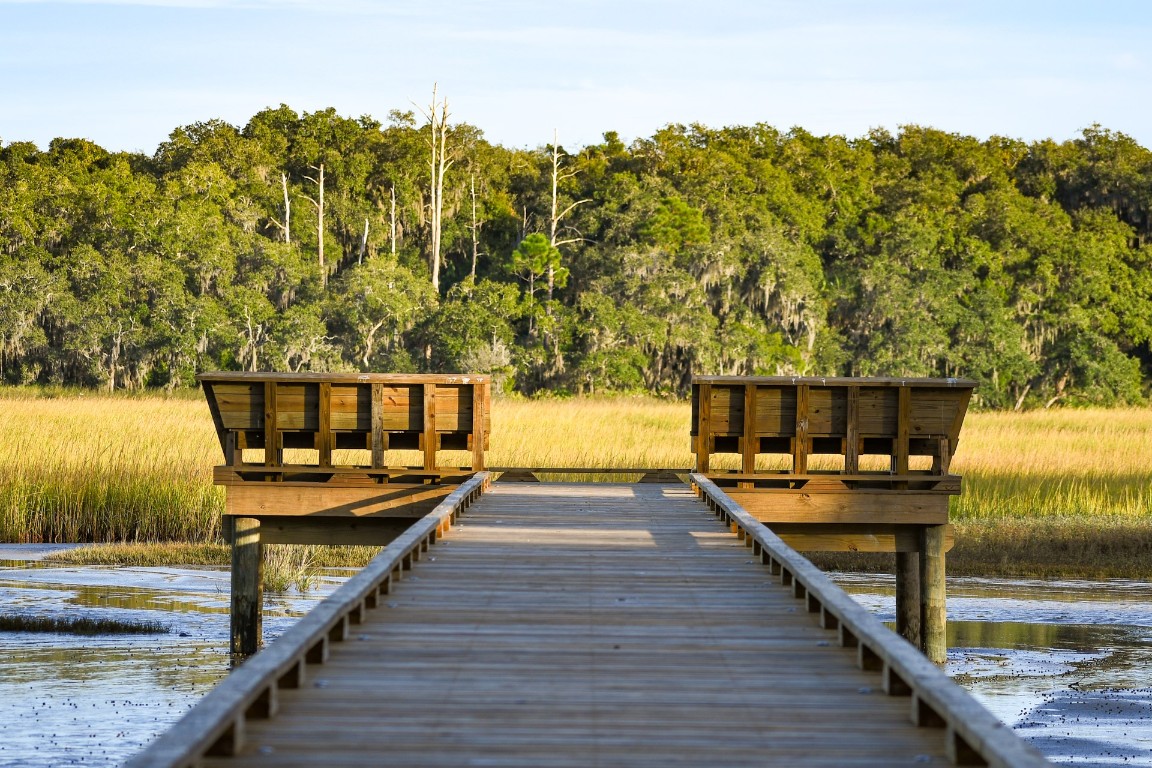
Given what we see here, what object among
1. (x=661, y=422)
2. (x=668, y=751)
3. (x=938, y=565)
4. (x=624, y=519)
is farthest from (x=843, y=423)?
(x=661, y=422)

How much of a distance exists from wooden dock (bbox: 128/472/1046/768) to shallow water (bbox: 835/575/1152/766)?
223 cm

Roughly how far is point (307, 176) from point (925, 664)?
134 feet

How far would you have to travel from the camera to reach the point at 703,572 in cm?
754

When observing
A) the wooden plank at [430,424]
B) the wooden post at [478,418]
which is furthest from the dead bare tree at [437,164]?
the wooden plank at [430,424]

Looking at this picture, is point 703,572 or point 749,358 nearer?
point 703,572

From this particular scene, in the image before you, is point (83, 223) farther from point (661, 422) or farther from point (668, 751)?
point (668, 751)

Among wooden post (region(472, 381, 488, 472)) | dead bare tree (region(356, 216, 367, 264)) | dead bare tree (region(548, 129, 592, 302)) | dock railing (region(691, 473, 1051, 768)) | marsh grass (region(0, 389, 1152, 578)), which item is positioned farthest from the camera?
dead bare tree (region(356, 216, 367, 264))

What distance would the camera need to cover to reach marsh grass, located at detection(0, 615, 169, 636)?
11.1 meters

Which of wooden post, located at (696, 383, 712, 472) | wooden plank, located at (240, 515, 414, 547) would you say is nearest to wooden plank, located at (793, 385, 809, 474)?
wooden post, located at (696, 383, 712, 472)

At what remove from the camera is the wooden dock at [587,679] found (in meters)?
4.12

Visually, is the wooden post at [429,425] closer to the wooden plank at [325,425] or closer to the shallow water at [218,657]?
the wooden plank at [325,425]

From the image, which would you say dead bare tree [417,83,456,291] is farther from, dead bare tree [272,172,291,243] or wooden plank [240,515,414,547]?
wooden plank [240,515,414,547]

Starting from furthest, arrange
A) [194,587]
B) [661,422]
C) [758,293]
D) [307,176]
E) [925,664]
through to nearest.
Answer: [307,176] < [758,293] < [661,422] < [194,587] < [925,664]

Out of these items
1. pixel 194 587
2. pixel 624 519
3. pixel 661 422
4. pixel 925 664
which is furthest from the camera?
pixel 661 422
